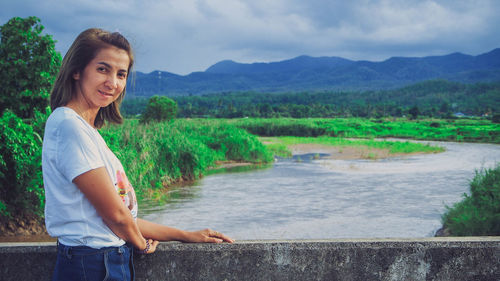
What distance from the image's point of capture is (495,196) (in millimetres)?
8359

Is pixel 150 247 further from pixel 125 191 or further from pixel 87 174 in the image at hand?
pixel 87 174

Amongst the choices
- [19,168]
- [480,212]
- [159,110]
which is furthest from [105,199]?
[159,110]

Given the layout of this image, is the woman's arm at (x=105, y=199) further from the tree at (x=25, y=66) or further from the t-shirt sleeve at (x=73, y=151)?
the tree at (x=25, y=66)

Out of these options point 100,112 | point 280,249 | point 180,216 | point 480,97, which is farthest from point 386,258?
point 480,97

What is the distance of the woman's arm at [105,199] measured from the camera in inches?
68.8

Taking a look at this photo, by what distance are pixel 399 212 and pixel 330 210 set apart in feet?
6.06

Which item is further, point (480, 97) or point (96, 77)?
point (480, 97)

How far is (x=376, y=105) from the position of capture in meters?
89.2

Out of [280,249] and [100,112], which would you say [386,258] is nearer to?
[280,249]

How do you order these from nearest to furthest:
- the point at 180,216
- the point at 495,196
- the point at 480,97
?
the point at 495,196, the point at 180,216, the point at 480,97

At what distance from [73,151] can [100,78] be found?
365 mm

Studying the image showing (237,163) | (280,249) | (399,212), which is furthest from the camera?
(237,163)

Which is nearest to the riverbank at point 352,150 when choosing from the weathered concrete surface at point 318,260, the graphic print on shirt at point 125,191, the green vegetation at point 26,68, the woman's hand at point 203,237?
the green vegetation at point 26,68

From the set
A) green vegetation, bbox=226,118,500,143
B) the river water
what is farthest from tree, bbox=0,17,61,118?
green vegetation, bbox=226,118,500,143
